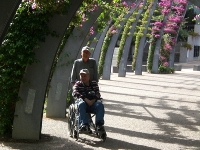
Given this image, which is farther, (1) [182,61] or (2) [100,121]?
(1) [182,61]

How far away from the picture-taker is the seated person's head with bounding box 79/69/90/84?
7734 mm

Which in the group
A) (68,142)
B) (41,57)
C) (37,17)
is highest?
(37,17)

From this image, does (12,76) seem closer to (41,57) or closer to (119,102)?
(41,57)

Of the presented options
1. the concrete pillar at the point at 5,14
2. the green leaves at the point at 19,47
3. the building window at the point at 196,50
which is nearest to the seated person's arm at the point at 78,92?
the green leaves at the point at 19,47

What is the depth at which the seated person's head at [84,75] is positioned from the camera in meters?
7.73

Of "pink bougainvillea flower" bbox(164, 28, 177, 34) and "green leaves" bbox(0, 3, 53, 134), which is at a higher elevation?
"pink bougainvillea flower" bbox(164, 28, 177, 34)

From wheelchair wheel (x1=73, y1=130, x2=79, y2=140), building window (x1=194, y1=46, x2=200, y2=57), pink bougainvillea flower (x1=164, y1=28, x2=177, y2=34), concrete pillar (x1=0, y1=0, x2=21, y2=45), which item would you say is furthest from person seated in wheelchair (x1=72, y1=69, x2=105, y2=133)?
building window (x1=194, y1=46, x2=200, y2=57)

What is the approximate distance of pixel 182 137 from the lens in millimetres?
8445

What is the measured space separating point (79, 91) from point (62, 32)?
976 millimetres

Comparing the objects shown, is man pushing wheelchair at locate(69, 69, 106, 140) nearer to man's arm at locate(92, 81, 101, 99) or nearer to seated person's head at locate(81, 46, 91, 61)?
man's arm at locate(92, 81, 101, 99)

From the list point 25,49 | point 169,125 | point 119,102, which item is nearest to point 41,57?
point 25,49

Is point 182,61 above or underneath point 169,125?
above

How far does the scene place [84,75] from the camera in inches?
305

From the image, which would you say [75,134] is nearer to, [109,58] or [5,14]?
[5,14]
